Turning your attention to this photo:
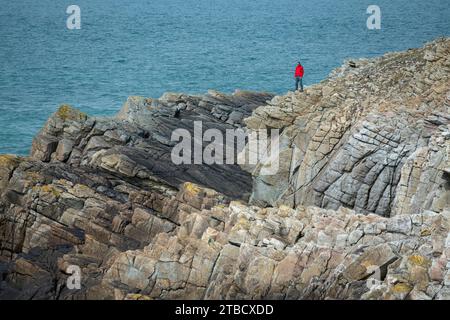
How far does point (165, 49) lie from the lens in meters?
142

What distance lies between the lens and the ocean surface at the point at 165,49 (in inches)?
4122

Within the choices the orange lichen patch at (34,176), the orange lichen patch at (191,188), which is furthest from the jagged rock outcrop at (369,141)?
the orange lichen patch at (34,176)

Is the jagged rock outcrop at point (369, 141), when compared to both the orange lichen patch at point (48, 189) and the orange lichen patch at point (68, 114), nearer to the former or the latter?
the orange lichen patch at point (68, 114)

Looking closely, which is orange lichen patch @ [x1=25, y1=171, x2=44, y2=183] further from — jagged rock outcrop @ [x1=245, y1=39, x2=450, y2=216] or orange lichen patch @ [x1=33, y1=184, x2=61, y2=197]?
jagged rock outcrop @ [x1=245, y1=39, x2=450, y2=216]

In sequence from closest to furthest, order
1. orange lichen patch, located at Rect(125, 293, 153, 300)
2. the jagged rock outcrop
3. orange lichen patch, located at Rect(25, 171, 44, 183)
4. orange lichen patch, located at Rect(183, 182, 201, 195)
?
orange lichen patch, located at Rect(125, 293, 153, 300) < the jagged rock outcrop < orange lichen patch, located at Rect(183, 182, 201, 195) < orange lichen patch, located at Rect(25, 171, 44, 183)

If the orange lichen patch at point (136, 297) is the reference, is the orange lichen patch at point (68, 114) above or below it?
above

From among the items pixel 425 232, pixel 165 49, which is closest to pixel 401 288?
pixel 425 232

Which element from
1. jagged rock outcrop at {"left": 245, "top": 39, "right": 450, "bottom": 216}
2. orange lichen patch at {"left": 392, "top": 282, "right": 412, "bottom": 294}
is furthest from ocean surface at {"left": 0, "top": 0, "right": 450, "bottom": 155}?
orange lichen patch at {"left": 392, "top": 282, "right": 412, "bottom": 294}

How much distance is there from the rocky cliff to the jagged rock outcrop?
0.07 meters

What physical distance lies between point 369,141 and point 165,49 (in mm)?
96752

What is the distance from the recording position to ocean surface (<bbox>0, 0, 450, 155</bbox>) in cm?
10469

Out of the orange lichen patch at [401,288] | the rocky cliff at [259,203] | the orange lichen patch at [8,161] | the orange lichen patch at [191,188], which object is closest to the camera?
the orange lichen patch at [401,288]

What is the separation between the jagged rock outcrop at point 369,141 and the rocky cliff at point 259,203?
7 cm
